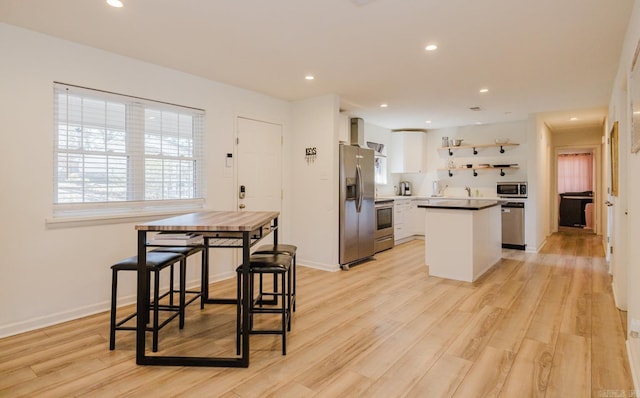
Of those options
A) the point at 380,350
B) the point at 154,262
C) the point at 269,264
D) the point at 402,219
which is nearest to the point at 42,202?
the point at 154,262

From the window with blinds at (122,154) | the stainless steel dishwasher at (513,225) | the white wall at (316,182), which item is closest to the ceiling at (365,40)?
the white wall at (316,182)

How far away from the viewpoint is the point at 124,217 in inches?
133

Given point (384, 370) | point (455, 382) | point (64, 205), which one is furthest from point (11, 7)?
point (455, 382)

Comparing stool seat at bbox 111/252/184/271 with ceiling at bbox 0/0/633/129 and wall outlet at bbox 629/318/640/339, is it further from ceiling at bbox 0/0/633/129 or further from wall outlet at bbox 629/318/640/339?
wall outlet at bbox 629/318/640/339

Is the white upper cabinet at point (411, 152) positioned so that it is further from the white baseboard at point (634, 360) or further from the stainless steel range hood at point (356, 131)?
the white baseboard at point (634, 360)

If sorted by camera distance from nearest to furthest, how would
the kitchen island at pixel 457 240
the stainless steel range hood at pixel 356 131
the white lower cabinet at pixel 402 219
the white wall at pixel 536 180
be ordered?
the kitchen island at pixel 457 240 < the stainless steel range hood at pixel 356 131 < the white wall at pixel 536 180 < the white lower cabinet at pixel 402 219

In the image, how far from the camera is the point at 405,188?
801 centimetres

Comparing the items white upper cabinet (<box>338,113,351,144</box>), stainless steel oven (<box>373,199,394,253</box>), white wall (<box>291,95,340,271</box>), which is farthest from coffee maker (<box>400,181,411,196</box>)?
white wall (<box>291,95,340,271</box>)

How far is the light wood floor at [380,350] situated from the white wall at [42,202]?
Result: 0.83 ft

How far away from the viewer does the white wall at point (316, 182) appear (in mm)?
4766

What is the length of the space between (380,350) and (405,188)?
5911 mm

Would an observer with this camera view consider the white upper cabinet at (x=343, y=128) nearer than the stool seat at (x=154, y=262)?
Result: No

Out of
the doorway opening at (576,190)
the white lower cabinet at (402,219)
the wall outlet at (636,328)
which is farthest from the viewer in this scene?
the doorway opening at (576,190)

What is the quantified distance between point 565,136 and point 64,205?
963cm
